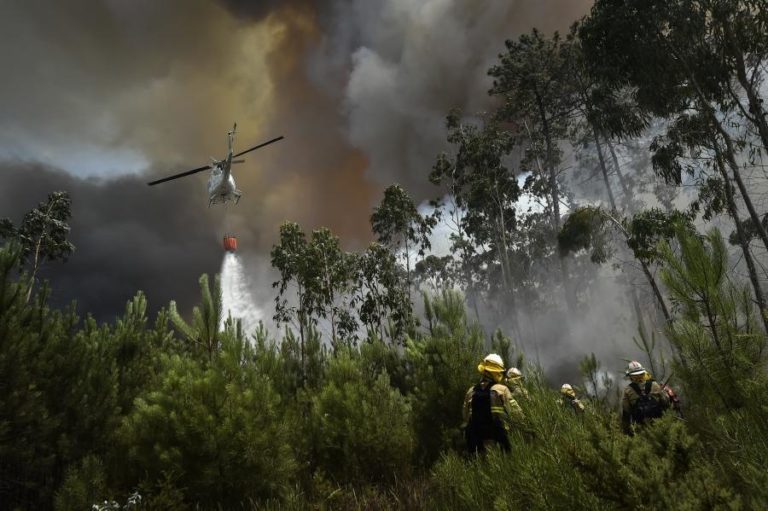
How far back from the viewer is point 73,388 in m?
5.18

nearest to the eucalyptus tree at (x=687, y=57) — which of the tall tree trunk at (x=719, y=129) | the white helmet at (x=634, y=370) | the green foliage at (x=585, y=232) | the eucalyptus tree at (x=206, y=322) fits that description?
the tall tree trunk at (x=719, y=129)

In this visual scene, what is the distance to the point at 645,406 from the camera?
197 inches

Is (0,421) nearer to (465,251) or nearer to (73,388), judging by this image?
(73,388)

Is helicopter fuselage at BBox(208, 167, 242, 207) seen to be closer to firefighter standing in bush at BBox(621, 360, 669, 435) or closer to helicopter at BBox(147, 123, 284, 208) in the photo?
helicopter at BBox(147, 123, 284, 208)

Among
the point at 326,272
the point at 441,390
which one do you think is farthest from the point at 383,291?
the point at 441,390

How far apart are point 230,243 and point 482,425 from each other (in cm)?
2804

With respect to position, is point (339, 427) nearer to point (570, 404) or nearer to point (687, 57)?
point (570, 404)

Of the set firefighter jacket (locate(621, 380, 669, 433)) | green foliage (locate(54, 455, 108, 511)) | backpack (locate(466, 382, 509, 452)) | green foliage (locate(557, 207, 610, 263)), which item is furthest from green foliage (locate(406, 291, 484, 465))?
green foliage (locate(557, 207, 610, 263))

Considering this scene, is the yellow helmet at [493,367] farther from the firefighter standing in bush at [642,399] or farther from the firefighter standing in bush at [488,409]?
the firefighter standing in bush at [642,399]

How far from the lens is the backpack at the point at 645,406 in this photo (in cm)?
493

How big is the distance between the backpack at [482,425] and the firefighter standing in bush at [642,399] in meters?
1.68

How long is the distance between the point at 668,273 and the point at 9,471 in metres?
6.66

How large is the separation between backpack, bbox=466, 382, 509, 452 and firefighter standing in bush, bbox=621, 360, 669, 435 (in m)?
1.68

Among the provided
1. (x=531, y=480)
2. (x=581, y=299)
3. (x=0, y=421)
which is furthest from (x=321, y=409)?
(x=581, y=299)
